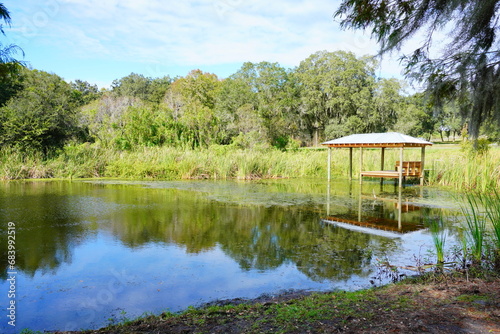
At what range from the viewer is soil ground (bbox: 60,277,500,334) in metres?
2.88

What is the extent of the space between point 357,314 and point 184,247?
151 inches

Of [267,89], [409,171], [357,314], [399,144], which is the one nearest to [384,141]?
[399,144]

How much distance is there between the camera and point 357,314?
10.3 feet

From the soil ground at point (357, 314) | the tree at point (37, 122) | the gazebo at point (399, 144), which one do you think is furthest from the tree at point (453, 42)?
the tree at point (37, 122)

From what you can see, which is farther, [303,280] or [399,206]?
[399,206]

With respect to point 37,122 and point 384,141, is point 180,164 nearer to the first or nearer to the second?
point 37,122

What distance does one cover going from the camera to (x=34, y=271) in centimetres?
512

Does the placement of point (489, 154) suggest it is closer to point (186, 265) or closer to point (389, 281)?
Result: point (389, 281)

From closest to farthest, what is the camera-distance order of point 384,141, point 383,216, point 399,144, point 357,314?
point 357,314, point 383,216, point 399,144, point 384,141

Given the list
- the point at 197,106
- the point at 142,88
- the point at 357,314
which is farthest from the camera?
the point at 142,88

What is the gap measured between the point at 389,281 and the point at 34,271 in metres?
4.70

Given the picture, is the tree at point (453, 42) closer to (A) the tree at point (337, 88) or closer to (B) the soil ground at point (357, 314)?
(B) the soil ground at point (357, 314)

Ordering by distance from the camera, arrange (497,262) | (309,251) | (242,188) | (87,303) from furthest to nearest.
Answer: (242,188) → (309,251) → (497,262) → (87,303)

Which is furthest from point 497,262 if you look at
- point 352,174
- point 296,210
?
point 352,174
